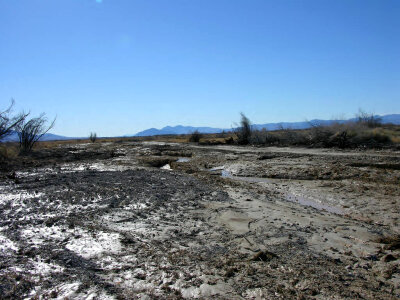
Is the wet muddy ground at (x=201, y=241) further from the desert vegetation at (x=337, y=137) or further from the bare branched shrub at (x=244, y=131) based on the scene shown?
the bare branched shrub at (x=244, y=131)

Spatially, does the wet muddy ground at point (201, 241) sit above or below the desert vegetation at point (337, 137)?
below

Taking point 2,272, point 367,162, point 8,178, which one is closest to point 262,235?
point 2,272

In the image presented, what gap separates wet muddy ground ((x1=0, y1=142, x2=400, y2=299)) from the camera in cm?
409

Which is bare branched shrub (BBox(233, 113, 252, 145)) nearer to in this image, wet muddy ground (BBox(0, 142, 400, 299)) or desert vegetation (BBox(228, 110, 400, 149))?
desert vegetation (BBox(228, 110, 400, 149))

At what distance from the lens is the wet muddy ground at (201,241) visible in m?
4.09

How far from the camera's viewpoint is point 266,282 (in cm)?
414

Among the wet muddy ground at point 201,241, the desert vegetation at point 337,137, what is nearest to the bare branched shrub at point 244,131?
the desert vegetation at point 337,137

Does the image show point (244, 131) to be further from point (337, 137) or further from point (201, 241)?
point (201, 241)

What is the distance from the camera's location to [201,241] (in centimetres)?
584

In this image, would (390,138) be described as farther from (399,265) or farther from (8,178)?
(8,178)

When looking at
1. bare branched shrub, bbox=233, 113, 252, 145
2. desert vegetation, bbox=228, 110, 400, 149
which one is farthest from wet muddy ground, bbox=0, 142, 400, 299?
bare branched shrub, bbox=233, 113, 252, 145

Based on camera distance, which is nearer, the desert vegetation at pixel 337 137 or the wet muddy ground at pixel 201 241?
the wet muddy ground at pixel 201 241

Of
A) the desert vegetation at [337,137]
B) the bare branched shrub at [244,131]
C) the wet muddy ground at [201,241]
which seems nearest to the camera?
the wet muddy ground at [201,241]

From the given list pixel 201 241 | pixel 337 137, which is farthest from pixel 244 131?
pixel 201 241
